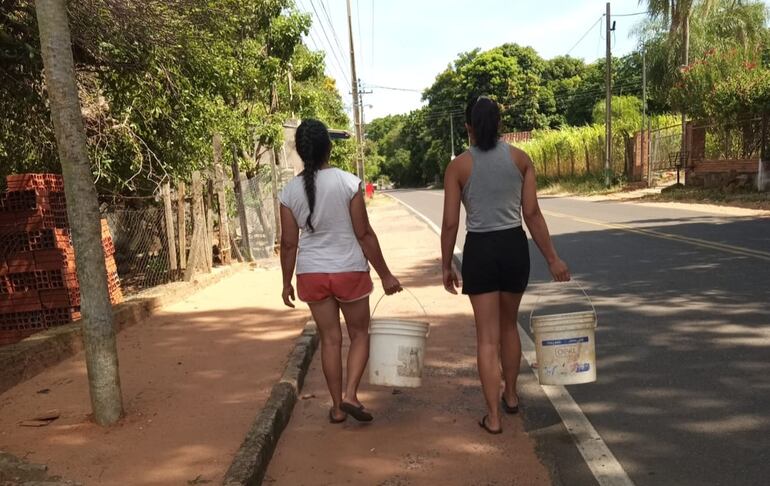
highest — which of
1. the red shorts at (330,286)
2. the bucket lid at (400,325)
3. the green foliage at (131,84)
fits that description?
the green foliage at (131,84)

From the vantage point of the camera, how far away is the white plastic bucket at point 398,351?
381 centimetres

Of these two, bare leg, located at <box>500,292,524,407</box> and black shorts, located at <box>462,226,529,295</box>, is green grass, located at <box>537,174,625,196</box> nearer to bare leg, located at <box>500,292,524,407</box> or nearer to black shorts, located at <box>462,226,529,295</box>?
bare leg, located at <box>500,292,524,407</box>

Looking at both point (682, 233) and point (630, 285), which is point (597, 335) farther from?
point (682, 233)

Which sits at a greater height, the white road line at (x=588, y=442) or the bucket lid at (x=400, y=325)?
the bucket lid at (x=400, y=325)

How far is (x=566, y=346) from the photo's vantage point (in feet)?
11.7

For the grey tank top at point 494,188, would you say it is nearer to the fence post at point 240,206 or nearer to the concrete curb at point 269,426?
the concrete curb at point 269,426

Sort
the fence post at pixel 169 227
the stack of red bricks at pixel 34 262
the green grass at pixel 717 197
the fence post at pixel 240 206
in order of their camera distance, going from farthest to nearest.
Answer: the green grass at pixel 717 197 < the fence post at pixel 240 206 < the fence post at pixel 169 227 < the stack of red bricks at pixel 34 262

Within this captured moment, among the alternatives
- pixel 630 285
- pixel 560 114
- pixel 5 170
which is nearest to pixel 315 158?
pixel 630 285

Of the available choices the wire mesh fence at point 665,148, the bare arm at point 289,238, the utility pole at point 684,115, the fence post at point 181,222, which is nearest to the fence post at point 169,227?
the fence post at point 181,222

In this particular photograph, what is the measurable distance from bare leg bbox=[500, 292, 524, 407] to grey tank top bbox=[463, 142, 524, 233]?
46 centimetres

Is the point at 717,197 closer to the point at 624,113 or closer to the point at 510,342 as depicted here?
the point at 510,342

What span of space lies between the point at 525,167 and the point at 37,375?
418 cm

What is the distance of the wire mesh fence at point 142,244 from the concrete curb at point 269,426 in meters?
5.24

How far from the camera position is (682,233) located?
11.6 metres
